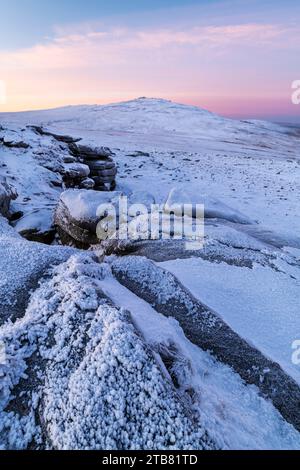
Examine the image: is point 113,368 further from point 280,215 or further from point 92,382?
point 280,215

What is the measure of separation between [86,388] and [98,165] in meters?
12.8

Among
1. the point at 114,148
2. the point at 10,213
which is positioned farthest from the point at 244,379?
the point at 114,148

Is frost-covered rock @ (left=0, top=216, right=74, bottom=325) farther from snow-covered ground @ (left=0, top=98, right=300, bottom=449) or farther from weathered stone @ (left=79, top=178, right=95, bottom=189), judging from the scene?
weathered stone @ (left=79, top=178, right=95, bottom=189)

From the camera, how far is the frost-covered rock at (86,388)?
2340mm

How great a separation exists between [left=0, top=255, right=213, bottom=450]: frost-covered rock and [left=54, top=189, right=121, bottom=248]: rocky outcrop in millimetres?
4445

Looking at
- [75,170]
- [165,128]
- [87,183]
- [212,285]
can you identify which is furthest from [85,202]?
[165,128]

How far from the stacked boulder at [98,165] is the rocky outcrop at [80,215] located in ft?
17.3

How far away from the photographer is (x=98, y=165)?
48.1 feet

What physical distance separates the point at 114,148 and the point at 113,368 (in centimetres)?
2002

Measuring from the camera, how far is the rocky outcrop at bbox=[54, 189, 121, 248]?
767 centimetres

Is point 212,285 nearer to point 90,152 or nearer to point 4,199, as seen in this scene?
point 4,199

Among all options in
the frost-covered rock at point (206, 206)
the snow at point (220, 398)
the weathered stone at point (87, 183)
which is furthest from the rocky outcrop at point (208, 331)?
the weathered stone at point (87, 183)

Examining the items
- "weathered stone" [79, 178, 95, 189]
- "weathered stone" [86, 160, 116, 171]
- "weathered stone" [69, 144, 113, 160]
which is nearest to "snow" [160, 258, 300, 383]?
"weathered stone" [79, 178, 95, 189]
